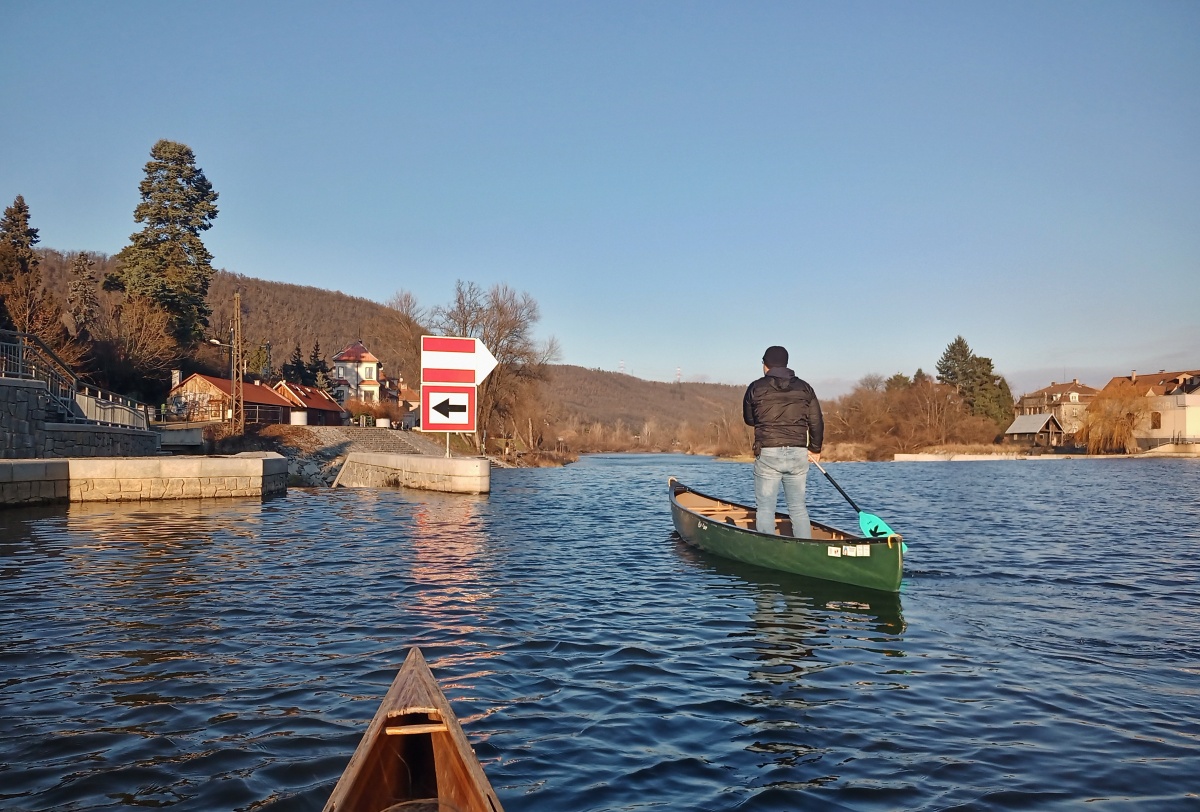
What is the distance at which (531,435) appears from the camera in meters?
71.2

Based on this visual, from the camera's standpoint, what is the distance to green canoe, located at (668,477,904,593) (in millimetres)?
8922

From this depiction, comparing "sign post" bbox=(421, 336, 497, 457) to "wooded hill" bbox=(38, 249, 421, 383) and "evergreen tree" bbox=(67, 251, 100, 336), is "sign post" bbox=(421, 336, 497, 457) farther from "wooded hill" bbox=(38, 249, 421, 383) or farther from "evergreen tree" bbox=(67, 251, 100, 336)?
"wooded hill" bbox=(38, 249, 421, 383)

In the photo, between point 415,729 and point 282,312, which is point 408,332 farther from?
point 282,312

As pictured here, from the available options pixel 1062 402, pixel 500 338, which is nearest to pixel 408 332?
pixel 500 338

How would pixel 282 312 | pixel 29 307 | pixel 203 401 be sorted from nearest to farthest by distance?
pixel 29 307, pixel 203 401, pixel 282 312

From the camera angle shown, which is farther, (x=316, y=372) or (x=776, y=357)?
(x=316, y=372)

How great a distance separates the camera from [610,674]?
5988 mm

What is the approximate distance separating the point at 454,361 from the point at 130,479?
824 cm

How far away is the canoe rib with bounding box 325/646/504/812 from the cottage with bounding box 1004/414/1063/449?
96924 mm

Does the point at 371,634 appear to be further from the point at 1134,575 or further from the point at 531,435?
the point at 531,435

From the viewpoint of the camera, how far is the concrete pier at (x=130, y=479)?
16484 mm

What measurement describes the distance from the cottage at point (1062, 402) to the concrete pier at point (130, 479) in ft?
308

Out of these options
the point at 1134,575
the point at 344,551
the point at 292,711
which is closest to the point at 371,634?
the point at 292,711

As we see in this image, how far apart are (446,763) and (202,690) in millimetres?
2987
